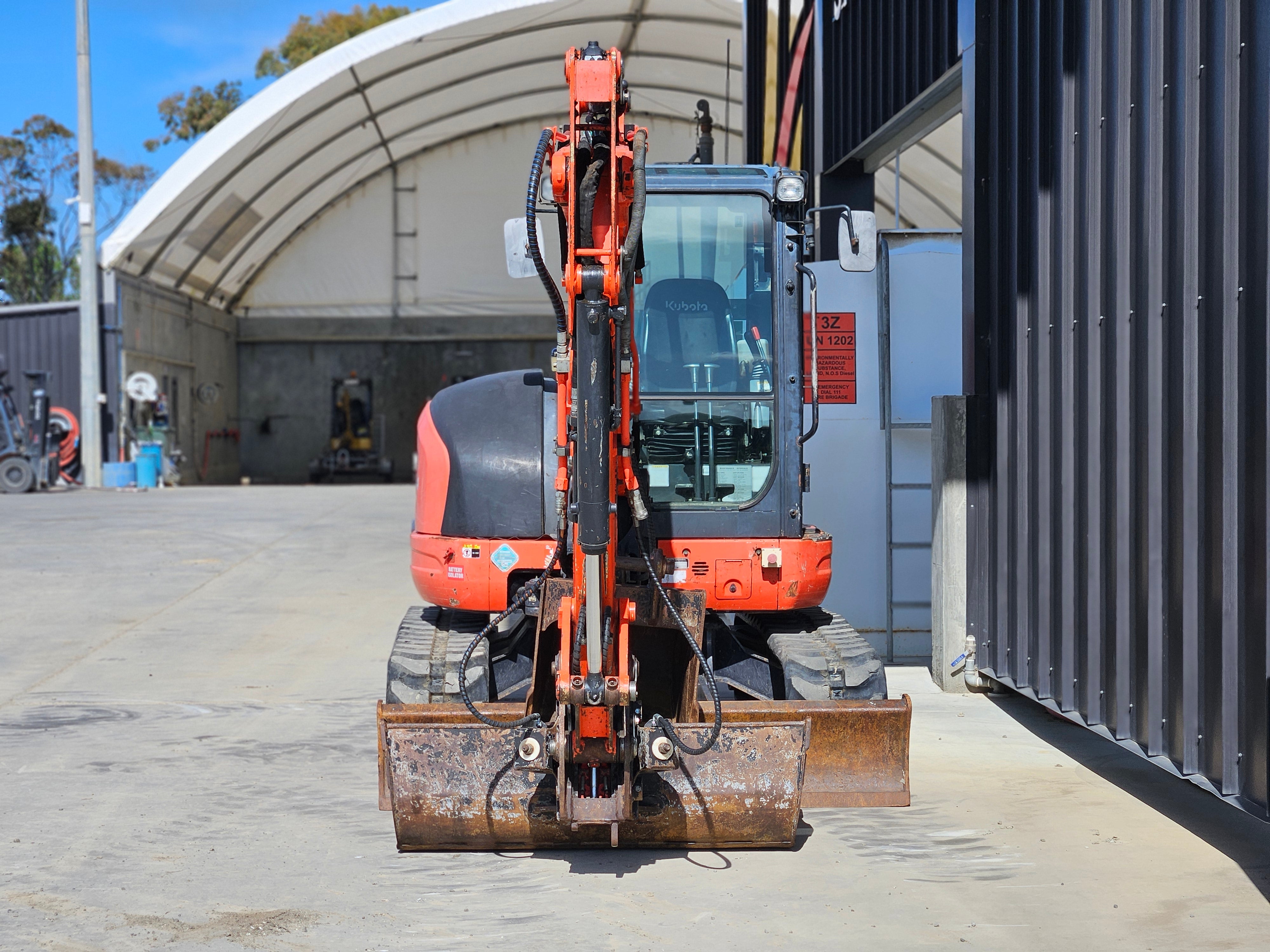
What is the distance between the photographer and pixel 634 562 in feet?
17.6

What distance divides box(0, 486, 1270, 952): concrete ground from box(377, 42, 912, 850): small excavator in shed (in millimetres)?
268

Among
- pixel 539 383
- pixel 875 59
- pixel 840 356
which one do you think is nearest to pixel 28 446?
pixel 875 59

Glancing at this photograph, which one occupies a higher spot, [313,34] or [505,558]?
[313,34]

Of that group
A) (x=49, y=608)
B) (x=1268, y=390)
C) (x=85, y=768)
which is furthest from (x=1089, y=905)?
(x=49, y=608)

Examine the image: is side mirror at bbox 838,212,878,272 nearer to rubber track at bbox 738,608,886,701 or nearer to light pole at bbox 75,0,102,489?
rubber track at bbox 738,608,886,701

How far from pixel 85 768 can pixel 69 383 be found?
23467mm

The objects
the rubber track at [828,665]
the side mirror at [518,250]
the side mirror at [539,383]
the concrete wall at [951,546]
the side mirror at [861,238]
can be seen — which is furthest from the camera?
the concrete wall at [951,546]

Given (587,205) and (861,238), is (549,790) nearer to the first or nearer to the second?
(587,205)

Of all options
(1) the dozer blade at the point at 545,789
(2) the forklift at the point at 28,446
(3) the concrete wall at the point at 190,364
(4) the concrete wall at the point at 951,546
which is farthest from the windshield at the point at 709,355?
(3) the concrete wall at the point at 190,364

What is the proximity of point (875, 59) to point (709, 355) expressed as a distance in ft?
19.2

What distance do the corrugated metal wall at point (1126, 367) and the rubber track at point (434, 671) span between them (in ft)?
9.55

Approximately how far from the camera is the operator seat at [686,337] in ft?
20.0

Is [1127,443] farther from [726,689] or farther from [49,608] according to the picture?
[49,608]

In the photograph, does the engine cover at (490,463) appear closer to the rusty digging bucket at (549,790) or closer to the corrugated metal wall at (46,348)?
the rusty digging bucket at (549,790)
